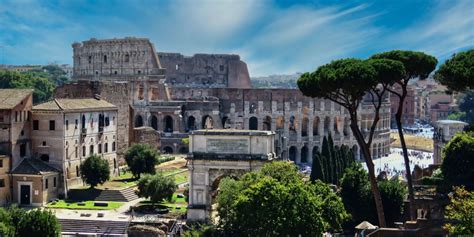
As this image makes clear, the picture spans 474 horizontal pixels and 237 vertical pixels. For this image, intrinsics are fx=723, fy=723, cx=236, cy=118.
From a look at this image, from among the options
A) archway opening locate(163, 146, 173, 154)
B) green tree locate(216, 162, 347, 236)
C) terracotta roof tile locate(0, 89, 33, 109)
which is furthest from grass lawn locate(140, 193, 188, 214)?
archway opening locate(163, 146, 173, 154)

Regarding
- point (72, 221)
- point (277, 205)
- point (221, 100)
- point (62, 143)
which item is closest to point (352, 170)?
point (277, 205)

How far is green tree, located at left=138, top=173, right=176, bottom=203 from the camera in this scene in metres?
48.7

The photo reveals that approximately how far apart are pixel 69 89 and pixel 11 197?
17.5 m

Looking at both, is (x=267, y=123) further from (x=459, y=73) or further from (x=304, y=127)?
(x=459, y=73)

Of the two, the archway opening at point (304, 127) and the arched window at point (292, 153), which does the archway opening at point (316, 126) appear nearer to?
the archway opening at point (304, 127)

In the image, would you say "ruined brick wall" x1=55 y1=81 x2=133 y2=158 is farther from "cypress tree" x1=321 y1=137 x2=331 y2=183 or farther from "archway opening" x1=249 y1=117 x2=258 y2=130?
"archway opening" x1=249 y1=117 x2=258 y2=130

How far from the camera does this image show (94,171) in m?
52.4

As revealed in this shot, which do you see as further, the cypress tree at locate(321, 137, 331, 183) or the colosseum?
the colosseum

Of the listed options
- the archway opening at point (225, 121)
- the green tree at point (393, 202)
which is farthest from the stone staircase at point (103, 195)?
the archway opening at point (225, 121)

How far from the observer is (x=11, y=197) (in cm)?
5025

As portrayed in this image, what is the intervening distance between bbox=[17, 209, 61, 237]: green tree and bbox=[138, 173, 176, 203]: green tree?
11.7m

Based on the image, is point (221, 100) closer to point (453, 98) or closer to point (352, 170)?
point (352, 170)

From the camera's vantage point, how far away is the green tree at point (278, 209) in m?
33.7

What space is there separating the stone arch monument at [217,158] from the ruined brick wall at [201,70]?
80.2 meters
